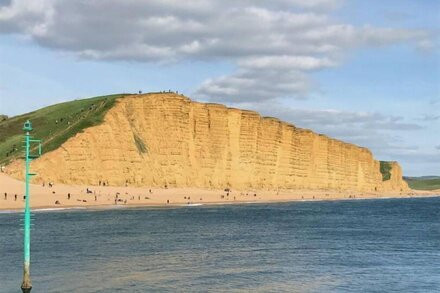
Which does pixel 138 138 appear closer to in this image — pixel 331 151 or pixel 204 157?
pixel 204 157

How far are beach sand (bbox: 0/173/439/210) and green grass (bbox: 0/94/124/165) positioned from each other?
949cm

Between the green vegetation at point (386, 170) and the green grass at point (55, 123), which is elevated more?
the green grass at point (55, 123)

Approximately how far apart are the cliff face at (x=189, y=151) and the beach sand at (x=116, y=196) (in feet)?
7.12

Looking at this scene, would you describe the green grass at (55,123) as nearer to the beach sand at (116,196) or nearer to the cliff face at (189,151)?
the cliff face at (189,151)

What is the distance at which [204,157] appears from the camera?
112875 millimetres

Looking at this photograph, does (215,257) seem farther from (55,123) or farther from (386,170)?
(386,170)

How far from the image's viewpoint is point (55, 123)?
109m

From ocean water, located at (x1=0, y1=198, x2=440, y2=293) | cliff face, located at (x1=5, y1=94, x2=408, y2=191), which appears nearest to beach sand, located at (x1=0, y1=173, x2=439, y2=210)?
cliff face, located at (x1=5, y1=94, x2=408, y2=191)

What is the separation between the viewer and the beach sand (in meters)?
75.1

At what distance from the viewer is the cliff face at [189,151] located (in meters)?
92.0

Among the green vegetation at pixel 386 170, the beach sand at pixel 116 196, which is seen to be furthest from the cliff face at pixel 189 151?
the green vegetation at pixel 386 170

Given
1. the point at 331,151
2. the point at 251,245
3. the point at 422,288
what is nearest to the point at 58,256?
the point at 251,245

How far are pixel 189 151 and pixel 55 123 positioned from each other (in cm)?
2397

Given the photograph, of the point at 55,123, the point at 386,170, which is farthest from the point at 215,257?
the point at 386,170
